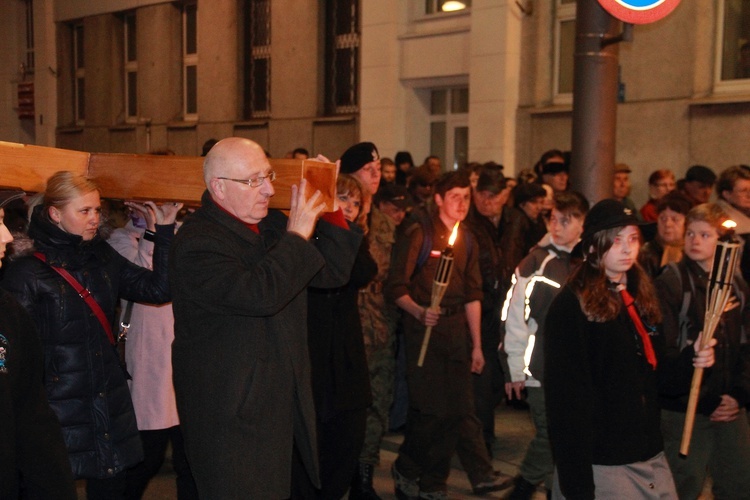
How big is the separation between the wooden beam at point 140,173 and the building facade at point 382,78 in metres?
5.73

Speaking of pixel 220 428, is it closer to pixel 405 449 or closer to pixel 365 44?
pixel 405 449

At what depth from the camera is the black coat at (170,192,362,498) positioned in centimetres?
363

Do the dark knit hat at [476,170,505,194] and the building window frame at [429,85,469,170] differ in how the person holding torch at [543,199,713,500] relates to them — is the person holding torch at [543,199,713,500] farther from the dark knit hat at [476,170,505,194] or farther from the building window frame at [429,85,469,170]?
the building window frame at [429,85,469,170]

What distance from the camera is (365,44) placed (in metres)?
16.1

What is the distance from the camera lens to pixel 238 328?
3727mm

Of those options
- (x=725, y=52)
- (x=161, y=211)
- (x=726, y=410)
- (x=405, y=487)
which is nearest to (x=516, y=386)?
(x=405, y=487)

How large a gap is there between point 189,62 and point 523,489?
1743 centimetres

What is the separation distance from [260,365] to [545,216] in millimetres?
5225

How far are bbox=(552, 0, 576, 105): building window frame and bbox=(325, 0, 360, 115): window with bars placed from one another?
15.7ft

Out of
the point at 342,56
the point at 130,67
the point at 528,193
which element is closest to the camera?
the point at 528,193

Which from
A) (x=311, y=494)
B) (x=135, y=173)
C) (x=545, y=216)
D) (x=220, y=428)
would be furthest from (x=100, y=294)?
(x=545, y=216)

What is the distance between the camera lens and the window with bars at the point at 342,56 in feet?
57.7

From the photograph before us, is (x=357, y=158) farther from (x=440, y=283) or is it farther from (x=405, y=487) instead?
(x=405, y=487)

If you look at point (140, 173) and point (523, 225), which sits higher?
point (140, 173)
